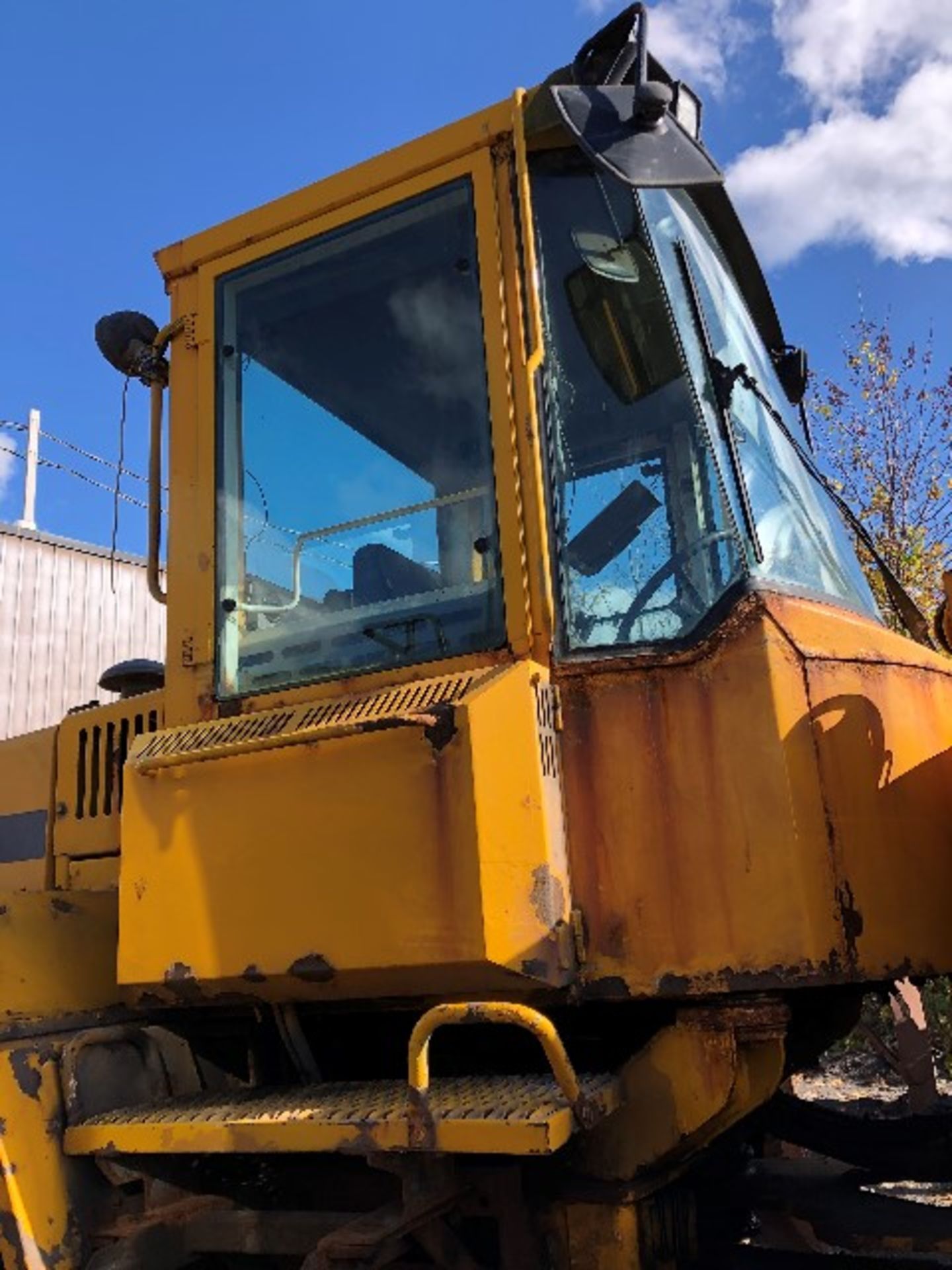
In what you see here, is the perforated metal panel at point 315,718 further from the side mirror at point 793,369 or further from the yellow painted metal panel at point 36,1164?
the side mirror at point 793,369

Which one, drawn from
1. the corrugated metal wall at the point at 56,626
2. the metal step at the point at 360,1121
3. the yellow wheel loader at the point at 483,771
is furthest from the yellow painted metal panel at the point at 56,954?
the corrugated metal wall at the point at 56,626

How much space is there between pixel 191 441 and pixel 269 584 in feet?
1.55

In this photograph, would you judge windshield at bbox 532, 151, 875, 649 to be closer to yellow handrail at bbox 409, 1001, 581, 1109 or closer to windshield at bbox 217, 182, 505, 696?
windshield at bbox 217, 182, 505, 696

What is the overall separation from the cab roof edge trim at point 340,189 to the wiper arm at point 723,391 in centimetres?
53

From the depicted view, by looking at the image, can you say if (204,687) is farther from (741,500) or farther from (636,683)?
(741,500)

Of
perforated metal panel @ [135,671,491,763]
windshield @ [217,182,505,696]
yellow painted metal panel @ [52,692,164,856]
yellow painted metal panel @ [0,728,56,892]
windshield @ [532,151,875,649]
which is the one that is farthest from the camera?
yellow painted metal panel @ [0,728,56,892]

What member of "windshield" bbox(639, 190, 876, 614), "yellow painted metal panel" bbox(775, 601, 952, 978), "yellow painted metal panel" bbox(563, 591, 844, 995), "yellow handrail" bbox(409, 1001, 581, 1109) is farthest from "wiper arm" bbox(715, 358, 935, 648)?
"yellow handrail" bbox(409, 1001, 581, 1109)

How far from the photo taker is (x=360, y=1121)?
6.68 ft

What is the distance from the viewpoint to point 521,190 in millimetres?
2580

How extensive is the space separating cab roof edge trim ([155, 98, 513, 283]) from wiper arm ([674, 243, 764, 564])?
1.75 ft

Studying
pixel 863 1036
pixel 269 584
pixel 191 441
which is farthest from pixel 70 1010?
pixel 863 1036

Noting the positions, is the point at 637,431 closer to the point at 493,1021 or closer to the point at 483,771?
the point at 483,771

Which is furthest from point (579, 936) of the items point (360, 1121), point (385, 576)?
point (385, 576)

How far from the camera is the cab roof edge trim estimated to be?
8.71 feet
